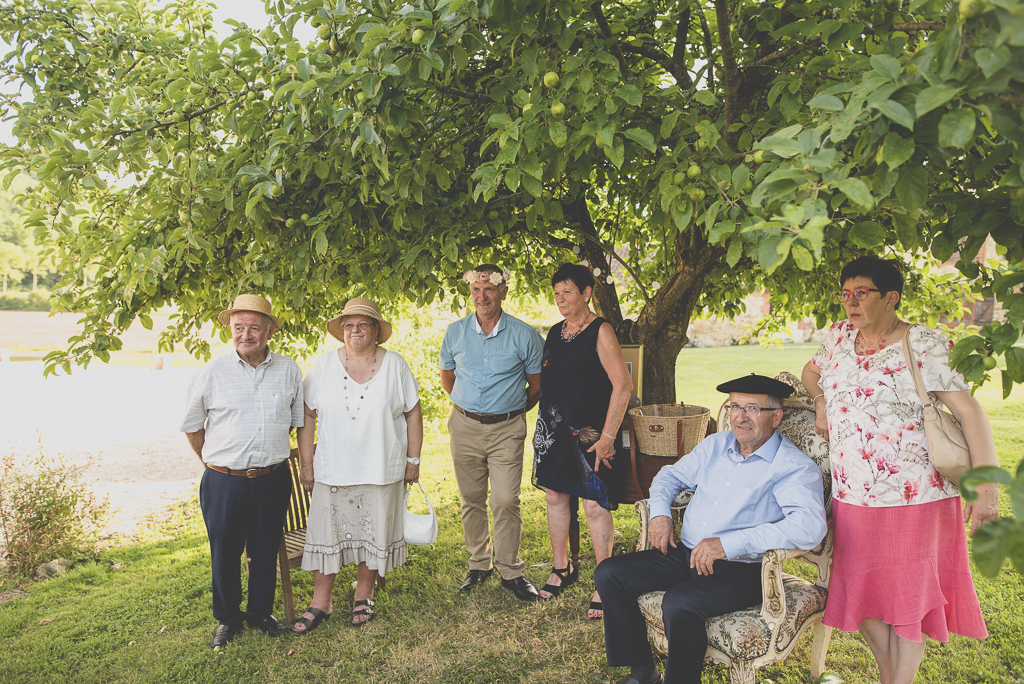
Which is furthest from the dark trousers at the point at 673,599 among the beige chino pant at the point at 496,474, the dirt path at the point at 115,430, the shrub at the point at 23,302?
the shrub at the point at 23,302

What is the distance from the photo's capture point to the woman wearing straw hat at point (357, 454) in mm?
3723

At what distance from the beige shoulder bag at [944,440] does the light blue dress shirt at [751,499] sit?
Answer: 0.49 meters

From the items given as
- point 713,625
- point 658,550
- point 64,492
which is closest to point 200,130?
point 658,550

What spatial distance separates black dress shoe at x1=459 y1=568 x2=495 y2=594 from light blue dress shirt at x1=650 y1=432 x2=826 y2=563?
177 cm

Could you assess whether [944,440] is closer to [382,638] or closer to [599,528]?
[599,528]

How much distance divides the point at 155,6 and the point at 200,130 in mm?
2605

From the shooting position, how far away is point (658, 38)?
4.31 meters

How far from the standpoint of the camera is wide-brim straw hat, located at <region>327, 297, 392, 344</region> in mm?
3721

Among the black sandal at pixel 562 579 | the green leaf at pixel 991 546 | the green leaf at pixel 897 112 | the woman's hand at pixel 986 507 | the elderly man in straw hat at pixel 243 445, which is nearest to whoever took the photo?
the green leaf at pixel 991 546

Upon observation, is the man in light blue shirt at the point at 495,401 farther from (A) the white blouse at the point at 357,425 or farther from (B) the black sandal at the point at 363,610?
(B) the black sandal at the point at 363,610

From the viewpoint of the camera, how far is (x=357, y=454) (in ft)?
12.2

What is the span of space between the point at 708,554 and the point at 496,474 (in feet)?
5.45

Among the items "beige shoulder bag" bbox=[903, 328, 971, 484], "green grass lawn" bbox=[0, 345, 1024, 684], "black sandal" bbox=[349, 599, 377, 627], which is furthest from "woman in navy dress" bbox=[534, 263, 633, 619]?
"beige shoulder bag" bbox=[903, 328, 971, 484]

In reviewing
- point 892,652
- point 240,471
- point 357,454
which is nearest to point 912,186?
point 892,652
